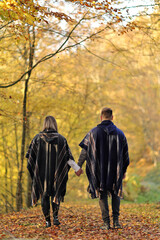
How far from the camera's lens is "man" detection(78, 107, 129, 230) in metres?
4.39

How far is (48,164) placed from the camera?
460 centimetres

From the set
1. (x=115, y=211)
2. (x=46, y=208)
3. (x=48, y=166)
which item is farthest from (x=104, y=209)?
(x=48, y=166)

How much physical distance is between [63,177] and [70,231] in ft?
2.52

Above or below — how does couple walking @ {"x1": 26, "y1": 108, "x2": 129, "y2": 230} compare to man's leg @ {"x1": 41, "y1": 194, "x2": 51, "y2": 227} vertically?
above

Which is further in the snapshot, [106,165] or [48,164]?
[48,164]

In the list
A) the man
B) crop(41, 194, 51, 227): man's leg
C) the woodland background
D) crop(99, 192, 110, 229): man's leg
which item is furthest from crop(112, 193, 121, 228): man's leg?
the woodland background

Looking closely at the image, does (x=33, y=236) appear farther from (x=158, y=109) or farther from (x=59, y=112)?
(x=158, y=109)

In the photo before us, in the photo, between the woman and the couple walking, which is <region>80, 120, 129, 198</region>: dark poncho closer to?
the couple walking

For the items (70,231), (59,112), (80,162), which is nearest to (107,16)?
(80,162)

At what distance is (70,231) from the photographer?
433 cm

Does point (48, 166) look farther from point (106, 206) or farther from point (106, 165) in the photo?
point (106, 206)

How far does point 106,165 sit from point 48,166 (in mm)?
850

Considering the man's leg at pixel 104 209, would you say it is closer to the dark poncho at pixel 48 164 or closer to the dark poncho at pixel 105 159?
the dark poncho at pixel 105 159

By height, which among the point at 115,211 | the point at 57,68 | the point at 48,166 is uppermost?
the point at 57,68
